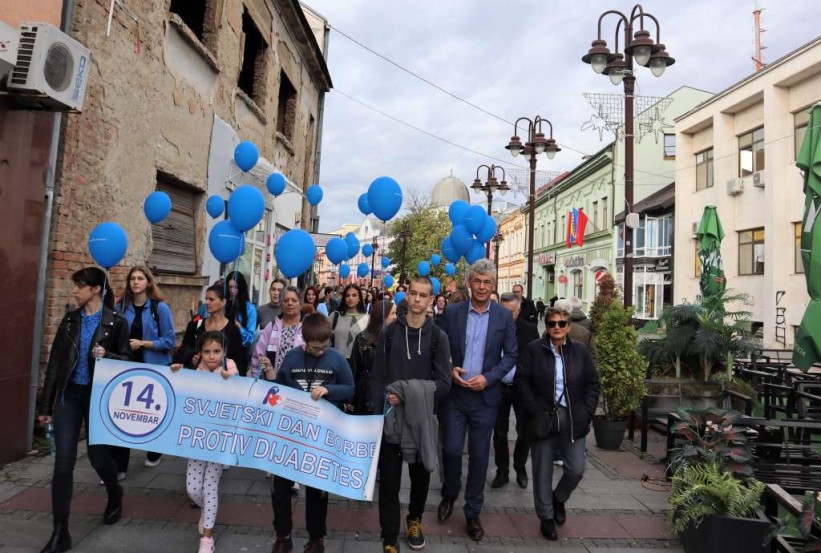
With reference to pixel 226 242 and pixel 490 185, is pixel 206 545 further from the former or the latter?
pixel 490 185

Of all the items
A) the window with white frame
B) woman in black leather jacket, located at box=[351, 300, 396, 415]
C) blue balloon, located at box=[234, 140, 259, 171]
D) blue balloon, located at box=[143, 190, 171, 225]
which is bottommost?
woman in black leather jacket, located at box=[351, 300, 396, 415]

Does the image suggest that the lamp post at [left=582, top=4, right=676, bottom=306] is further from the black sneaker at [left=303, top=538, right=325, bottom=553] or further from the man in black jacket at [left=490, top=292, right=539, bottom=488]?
the black sneaker at [left=303, top=538, right=325, bottom=553]

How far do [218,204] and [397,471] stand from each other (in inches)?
226

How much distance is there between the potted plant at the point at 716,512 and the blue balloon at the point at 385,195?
4.65 metres

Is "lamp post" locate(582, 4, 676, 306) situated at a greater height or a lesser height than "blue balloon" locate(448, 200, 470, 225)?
greater

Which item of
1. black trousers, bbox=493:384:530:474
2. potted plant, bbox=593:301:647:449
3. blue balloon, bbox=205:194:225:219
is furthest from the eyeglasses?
blue balloon, bbox=205:194:225:219

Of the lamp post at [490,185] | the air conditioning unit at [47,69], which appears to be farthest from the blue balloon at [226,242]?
the lamp post at [490,185]

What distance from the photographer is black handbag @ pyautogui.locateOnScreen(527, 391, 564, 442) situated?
419 cm

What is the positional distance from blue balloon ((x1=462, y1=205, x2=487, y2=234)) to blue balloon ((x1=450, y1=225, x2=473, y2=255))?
14cm

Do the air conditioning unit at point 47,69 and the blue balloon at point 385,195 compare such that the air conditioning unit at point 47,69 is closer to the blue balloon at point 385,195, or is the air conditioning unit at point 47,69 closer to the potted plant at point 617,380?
the blue balloon at point 385,195

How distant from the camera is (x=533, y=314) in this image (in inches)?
294

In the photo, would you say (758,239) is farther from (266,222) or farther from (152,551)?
(152,551)

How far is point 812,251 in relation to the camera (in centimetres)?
630

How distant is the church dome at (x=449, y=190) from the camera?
73188mm
